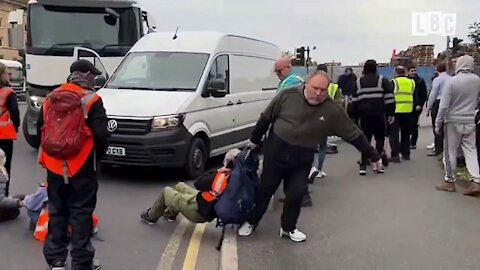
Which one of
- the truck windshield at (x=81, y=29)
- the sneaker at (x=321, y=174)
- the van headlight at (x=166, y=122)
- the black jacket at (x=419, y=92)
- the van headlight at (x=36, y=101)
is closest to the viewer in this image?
the van headlight at (x=166, y=122)

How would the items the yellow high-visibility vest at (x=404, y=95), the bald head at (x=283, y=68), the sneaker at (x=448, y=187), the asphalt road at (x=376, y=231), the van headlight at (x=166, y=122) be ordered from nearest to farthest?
the asphalt road at (x=376, y=231) < the bald head at (x=283, y=68) < the sneaker at (x=448, y=187) < the van headlight at (x=166, y=122) < the yellow high-visibility vest at (x=404, y=95)

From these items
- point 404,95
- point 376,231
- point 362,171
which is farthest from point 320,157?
point 376,231

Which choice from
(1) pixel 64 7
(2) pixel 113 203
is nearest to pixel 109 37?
(1) pixel 64 7

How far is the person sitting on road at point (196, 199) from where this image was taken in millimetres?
6078

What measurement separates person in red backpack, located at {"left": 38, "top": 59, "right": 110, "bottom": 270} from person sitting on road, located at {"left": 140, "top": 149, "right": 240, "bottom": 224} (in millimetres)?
1452

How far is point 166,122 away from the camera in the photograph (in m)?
8.70

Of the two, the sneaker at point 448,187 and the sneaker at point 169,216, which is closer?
the sneaker at point 169,216

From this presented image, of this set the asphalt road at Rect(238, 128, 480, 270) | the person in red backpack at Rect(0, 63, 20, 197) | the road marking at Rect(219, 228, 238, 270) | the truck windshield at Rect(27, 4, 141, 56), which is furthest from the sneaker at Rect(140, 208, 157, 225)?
the truck windshield at Rect(27, 4, 141, 56)

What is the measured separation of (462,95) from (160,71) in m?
4.80

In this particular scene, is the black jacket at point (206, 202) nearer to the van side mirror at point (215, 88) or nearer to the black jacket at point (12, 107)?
the black jacket at point (12, 107)

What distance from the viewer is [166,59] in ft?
33.2

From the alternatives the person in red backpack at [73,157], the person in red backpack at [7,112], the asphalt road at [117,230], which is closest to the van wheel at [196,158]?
the asphalt road at [117,230]

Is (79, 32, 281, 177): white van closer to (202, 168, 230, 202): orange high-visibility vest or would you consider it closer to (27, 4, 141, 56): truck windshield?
(27, 4, 141, 56): truck windshield

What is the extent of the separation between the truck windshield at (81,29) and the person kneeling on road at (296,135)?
279 inches
